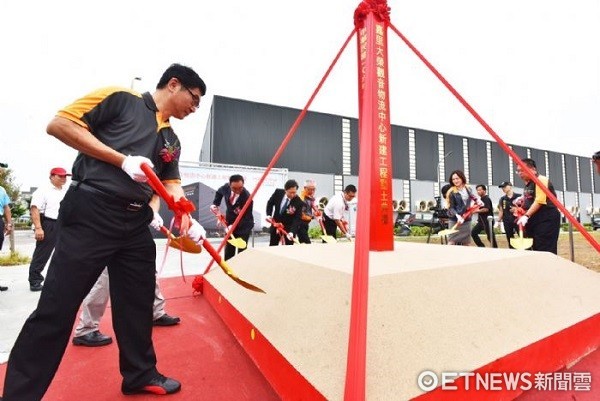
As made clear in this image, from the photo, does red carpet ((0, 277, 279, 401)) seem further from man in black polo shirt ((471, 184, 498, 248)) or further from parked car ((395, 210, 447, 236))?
parked car ((395, 210, 447, 236))

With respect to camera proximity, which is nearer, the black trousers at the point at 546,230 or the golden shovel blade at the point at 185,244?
the golden shovel blade at the point at 185,244

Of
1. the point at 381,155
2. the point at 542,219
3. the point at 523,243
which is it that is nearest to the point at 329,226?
the point at 523,243

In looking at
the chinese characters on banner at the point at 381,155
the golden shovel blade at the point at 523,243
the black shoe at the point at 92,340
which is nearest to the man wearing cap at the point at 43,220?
A: the black shoe at the point at 92,340

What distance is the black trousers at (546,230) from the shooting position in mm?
3746

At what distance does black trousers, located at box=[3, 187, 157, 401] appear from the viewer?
121cm

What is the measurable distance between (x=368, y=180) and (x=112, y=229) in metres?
1.12

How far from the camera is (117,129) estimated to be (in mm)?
1408

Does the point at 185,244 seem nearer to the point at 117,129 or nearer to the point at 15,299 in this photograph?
the point at 117,129

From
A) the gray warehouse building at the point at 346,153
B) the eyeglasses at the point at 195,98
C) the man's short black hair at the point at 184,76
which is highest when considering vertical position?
the gray warehouse building at the point at 346,153

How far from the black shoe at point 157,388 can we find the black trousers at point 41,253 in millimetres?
3244

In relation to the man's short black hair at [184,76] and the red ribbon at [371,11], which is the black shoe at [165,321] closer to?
the man's short black hair at [184,76]

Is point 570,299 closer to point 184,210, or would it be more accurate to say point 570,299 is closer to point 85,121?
point 184,210

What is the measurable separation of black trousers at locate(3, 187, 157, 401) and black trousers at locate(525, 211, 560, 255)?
4241mm

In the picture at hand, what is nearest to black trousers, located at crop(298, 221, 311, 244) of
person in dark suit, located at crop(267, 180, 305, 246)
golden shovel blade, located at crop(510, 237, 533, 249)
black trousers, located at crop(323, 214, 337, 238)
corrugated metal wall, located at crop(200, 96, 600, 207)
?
person in dark suit, located at crop(267, 180, 305, 246)
